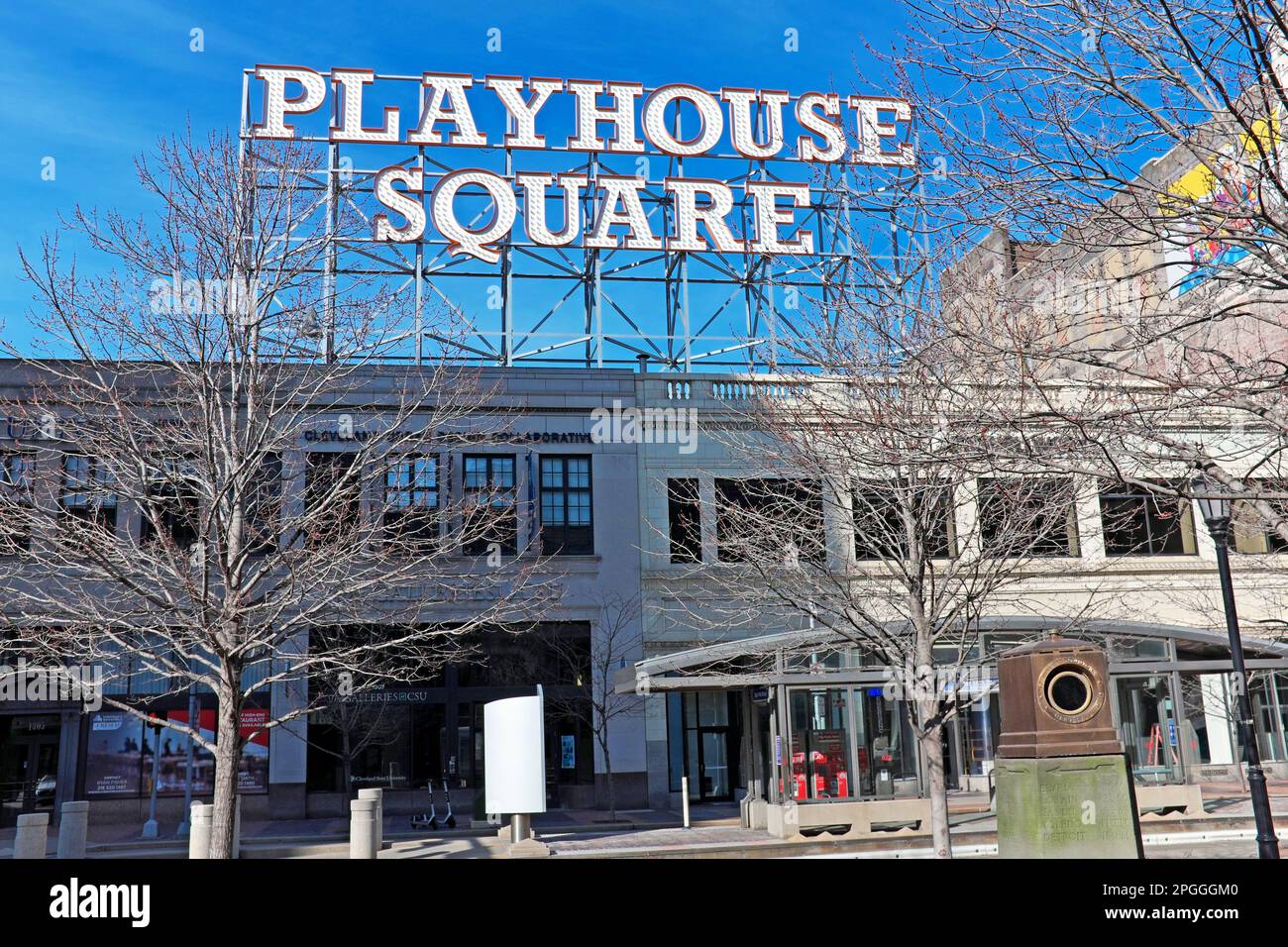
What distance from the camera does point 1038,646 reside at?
36.1 feet

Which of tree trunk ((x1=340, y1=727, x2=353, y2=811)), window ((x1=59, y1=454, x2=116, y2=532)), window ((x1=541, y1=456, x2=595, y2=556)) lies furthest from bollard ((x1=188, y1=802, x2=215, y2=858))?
window ((x1=541, y1=456, x2=595, y2=556))

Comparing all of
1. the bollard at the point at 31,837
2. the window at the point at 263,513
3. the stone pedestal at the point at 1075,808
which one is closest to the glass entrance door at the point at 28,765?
the bollard at the point at 31,837

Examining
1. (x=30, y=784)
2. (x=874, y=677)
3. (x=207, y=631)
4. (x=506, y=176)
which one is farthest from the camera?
(x=506, y=176)

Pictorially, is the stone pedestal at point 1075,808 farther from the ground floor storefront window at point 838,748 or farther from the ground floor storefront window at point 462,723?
the ground floor storefront window at point 462,723

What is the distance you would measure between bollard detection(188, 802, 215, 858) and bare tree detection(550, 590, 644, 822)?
40.7 feet

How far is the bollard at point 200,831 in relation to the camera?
17141mm

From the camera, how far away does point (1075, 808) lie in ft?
33.8

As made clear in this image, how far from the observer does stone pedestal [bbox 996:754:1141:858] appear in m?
10.1

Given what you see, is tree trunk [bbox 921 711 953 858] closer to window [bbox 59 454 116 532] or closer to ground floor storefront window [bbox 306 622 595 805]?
ground floor storefront window [bbox 306 622 595 805]

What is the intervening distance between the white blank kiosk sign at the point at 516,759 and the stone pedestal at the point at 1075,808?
6.66 meters
